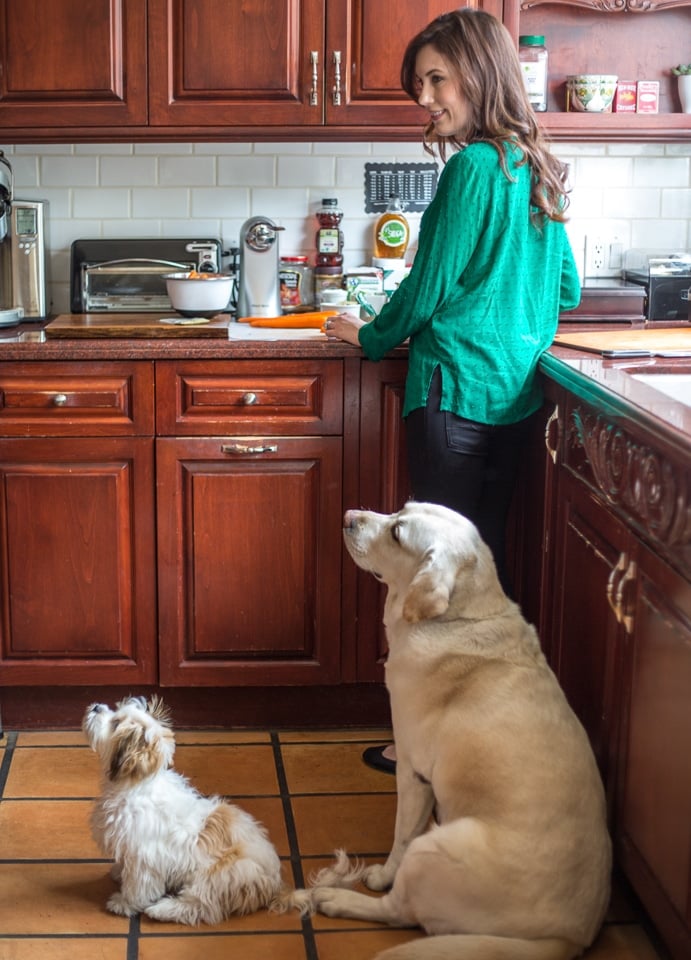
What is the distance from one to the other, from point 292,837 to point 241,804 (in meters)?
0.19

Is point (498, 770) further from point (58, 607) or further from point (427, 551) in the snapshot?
point (58, 607)

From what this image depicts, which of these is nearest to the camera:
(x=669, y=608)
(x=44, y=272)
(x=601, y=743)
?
(x=669, y=608)

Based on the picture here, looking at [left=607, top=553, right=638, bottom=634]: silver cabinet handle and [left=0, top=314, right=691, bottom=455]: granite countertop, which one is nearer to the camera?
[left=607, top=553, right=638, bottom=634]: silver cabinet handle

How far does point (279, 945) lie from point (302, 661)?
99 cm

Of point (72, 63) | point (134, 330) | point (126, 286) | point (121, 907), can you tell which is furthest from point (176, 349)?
point (121, 907)

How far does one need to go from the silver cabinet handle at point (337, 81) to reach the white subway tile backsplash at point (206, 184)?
0.32m

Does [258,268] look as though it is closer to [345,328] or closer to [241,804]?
[345,328]

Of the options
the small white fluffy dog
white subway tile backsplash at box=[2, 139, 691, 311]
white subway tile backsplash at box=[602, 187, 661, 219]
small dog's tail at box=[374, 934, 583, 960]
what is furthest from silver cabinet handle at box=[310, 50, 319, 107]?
small dog's tail at box=[374, 934, 583, 960]

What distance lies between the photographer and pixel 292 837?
271 cm

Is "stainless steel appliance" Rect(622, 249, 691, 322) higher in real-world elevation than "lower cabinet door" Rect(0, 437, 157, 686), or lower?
higher

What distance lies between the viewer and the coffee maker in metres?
3.41

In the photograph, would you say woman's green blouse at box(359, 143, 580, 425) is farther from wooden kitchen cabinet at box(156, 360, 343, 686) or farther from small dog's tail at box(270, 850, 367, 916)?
small dog's tail at box(270, 850, 367, 916)

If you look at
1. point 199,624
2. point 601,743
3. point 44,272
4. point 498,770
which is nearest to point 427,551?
point 498,770

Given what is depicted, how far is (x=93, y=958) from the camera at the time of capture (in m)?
2.27
